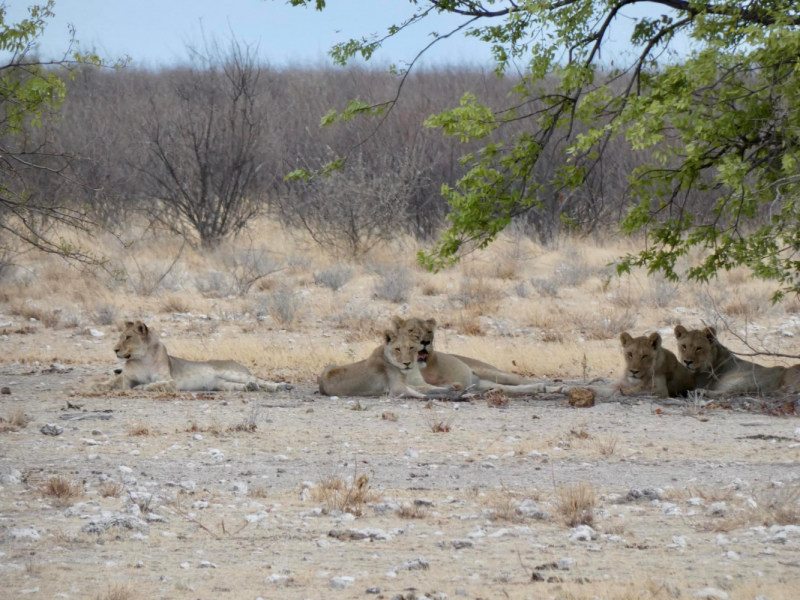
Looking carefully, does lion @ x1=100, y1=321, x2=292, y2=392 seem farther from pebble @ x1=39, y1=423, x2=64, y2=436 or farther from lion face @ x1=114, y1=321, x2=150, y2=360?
pebble @ x1=39, y1=423, x2=64, y2=436

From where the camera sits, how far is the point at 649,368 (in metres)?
11.2

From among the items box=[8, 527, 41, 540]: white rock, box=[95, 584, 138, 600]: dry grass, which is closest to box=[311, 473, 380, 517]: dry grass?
box=[8, 527, 41, 540]: white rock

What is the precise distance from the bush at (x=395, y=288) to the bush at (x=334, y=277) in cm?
90

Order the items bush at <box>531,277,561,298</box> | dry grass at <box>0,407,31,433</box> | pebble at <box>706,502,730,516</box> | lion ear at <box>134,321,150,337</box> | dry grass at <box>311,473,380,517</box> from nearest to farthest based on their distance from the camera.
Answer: pebble at <box>706,502,730,516</box> → dry grass at <box>311,473,380,517</box> → dry grass at <box>0,407,31,433</box> → lion ear at <box>134,321,150,337</box> → bush at <box>531,277,561,298</box>

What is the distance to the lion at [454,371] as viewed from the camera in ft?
37.1

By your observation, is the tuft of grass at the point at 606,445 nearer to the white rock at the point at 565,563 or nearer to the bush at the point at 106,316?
the white rock at the point at 565,563

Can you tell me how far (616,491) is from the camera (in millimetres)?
6734

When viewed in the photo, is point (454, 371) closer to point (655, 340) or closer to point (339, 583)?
point (655, 340)

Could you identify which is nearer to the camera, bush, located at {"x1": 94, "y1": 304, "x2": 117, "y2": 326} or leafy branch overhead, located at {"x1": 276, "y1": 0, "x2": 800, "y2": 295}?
leafy branch overhead, located at {"x1": 276, "y1": 0, "x2": 800, "y2": 295}

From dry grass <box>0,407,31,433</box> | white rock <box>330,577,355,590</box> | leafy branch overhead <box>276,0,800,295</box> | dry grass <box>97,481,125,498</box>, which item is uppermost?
leafy branch overhead <box>276,0,800,295</box>

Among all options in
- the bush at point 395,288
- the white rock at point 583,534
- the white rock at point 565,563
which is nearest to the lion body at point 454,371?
the white rock at point 583,534

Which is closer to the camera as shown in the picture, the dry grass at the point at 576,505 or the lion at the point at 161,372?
the dry grass at the point at 576,505

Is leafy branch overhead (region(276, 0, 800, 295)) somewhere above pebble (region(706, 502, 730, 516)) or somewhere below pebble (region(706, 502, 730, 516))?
above

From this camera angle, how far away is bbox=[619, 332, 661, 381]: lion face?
11094mm
